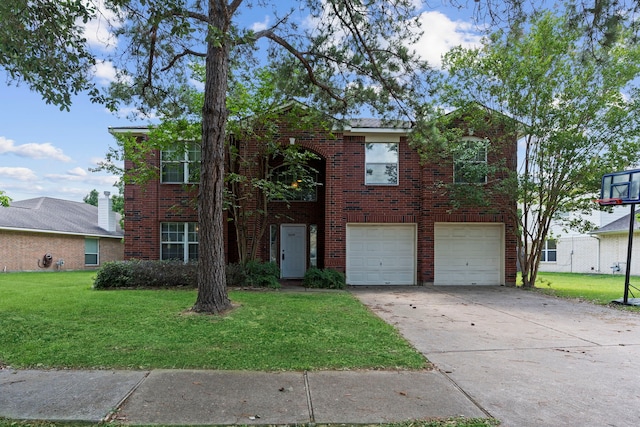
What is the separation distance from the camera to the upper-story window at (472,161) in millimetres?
11820

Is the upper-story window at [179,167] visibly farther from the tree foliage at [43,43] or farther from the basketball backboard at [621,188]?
the basketball backboard at [621,188]

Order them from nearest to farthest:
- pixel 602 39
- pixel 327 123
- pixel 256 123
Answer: pixel 602 39 → pixel 327 123 → pixel 256 123

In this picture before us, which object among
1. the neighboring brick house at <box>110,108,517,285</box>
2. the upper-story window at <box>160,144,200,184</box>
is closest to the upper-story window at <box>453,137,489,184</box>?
the neighboring brick house at <box>110,108,517,285</box>

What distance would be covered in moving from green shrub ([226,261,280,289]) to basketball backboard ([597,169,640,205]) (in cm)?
881

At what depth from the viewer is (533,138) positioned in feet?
38.9

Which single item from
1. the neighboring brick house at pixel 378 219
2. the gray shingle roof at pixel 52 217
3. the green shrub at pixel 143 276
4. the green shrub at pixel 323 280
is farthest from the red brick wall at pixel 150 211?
the gray shingle roof at pixel 52 217

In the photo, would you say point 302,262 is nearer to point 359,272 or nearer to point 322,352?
point 359,272

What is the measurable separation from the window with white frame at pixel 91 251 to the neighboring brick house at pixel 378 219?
44.7ft

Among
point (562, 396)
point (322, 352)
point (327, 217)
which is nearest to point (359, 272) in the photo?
point (327, 217)

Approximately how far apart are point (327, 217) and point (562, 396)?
30.6 feet

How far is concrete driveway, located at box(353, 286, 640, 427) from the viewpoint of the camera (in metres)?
3.52

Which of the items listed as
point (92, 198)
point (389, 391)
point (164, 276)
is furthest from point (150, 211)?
point (92, 198)

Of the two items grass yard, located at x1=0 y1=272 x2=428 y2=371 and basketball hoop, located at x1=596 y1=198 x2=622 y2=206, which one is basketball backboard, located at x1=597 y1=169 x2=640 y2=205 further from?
grass yard, located at x1=0 y1=272 x2=428 y2=371

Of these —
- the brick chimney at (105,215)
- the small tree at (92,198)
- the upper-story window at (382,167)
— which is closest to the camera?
the upper-story window at (382,167)
